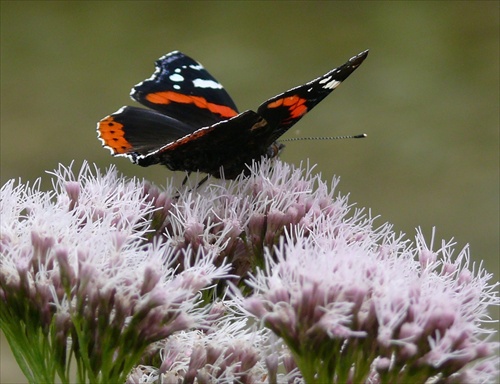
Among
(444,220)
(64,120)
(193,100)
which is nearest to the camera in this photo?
(193,100)

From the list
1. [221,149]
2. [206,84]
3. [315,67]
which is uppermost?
[315,67]

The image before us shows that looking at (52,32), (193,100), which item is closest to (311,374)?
(193,100)

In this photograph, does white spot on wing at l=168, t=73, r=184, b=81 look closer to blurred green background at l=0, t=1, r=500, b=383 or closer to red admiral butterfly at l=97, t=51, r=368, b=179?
red admiral butterfly at l=97, t=51, r=368, b=179

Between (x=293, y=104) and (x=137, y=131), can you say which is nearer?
(x=293, y=104)

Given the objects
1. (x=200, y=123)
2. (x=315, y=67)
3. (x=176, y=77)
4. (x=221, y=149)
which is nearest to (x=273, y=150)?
(x=221, y=149)

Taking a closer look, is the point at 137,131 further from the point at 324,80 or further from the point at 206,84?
the point at 324,80

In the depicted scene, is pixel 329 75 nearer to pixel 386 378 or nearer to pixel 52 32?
pixel 386 378
